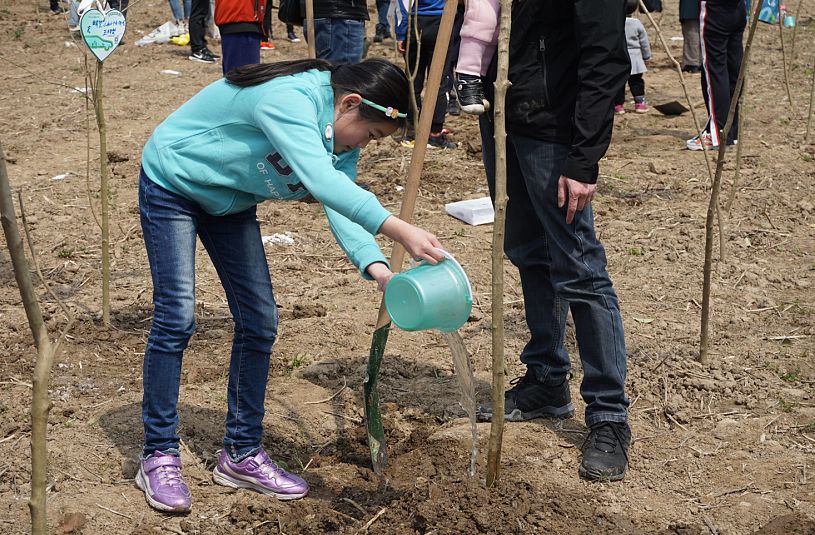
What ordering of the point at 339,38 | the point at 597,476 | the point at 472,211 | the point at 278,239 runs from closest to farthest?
the point at 597,476 < the point at 278,239 < the point at 472,211 < the point at 339,38

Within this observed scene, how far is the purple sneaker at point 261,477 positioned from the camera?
2809mm

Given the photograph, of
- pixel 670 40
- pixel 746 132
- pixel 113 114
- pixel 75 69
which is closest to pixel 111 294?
pixel 113 114

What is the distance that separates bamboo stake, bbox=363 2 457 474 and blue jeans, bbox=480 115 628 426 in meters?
0.32

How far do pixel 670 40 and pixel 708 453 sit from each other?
9480 mm

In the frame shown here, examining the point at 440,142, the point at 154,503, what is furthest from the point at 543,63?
the point at 440,142

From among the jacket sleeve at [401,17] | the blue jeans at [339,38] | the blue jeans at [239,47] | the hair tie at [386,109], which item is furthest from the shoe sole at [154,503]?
the jacket sleeve at [401,17]

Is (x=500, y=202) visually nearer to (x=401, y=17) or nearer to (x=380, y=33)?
(x=401, y=17)

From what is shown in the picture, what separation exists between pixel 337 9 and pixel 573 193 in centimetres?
354

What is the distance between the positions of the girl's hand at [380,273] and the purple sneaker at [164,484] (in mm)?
852

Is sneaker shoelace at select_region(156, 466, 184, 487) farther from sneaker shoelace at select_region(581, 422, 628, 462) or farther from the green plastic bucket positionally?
sneaker shoelace at select_region(581, 422, 628, 462)

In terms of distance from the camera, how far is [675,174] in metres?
6.25

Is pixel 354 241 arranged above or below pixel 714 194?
above

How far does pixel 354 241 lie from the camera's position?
2.50m

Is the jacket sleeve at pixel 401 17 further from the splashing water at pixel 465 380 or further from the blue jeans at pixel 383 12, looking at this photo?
the splashing water at pixel 465 380
